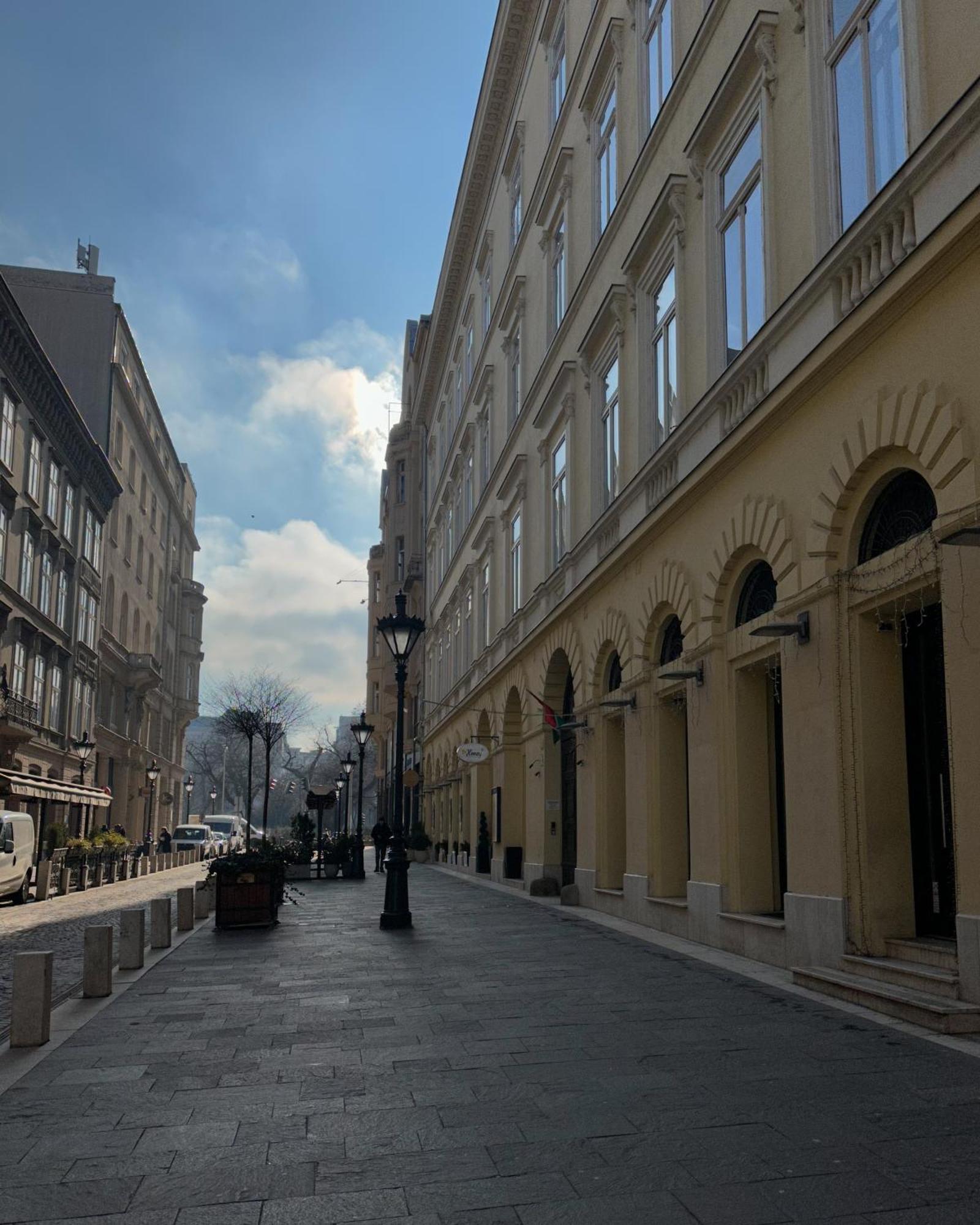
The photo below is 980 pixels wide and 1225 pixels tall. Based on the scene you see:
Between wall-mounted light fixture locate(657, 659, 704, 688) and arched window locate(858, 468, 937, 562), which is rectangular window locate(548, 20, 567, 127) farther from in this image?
arched window locate(858, 468, 937, 562)

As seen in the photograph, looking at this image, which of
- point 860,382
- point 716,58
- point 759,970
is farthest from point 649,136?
point 759,970

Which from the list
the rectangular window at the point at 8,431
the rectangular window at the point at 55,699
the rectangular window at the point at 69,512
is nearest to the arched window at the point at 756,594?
the rectangular window at the point at 8,431

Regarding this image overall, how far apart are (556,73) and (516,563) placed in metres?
11.4

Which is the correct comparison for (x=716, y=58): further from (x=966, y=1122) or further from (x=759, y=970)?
(x=966, y=1122)

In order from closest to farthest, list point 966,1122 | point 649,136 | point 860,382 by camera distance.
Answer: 1. point 966,1122
2. point 860,382
3. point 649,136

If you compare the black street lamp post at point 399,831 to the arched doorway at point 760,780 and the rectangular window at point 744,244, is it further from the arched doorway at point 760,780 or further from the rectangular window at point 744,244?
the rectangular window at point 744,244

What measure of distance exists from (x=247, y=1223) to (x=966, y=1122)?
3.49 metres

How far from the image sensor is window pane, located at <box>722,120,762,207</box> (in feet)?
45.3

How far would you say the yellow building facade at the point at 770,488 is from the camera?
30.7ft

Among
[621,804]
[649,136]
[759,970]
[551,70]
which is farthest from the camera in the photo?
[551,70]

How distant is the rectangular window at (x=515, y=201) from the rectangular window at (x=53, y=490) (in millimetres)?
18579

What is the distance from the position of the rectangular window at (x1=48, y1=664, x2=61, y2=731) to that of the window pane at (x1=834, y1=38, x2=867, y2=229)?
35.1 meters

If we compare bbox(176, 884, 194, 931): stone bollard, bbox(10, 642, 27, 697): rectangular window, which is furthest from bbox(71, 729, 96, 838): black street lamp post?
bbox(176, 884, 194, 931): stone bollard

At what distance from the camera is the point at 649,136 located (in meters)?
17.3
